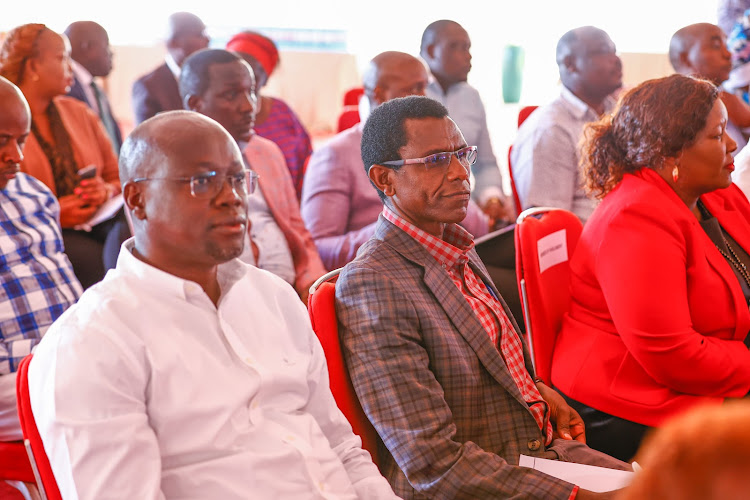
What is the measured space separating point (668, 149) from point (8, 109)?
65.9 inches

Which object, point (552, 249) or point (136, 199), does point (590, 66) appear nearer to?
point (552, 249)

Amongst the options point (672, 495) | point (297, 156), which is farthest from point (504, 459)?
point (297, 156)

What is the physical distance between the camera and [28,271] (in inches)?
80.7

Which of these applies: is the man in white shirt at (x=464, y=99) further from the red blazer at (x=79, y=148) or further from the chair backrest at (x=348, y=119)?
the red blazer at (x=79, y=148)

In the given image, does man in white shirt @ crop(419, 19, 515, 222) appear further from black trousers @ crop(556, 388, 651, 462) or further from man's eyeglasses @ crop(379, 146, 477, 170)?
man's eyeglasses @ crop(379, 146, 477, 170)

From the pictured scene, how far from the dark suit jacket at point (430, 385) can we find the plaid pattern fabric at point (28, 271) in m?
0.91

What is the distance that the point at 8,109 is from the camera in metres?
2.00

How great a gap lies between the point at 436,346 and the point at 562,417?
1.61 feet

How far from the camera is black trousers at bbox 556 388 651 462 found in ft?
6.20

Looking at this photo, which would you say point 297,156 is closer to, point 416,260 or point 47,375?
point 416,260

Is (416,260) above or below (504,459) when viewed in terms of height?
above

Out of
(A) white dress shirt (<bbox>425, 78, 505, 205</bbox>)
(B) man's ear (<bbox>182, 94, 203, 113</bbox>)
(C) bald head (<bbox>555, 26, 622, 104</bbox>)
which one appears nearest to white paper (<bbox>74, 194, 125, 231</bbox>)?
(B) man's ear (<bbox>182, 94, 203, 113</bbox>)

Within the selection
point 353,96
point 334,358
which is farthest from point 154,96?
point 334,358

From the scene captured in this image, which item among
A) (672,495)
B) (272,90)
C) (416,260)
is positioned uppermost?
(672,495)
